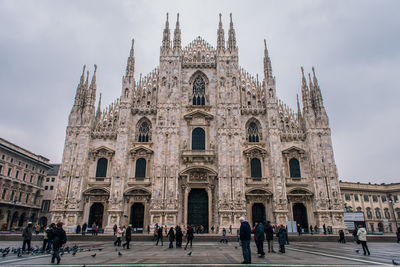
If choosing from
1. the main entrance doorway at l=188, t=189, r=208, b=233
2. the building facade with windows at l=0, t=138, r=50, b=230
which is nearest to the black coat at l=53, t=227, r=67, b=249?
the main entrance doorway at l=188, t=189, r=208, b=233

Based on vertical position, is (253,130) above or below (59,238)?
above

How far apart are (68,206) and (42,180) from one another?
90.3ft

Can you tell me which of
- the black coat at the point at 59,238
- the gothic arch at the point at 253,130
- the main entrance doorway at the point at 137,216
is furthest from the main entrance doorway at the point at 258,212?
the black coat at the point at 59,238

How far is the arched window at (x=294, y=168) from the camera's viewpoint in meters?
32.0

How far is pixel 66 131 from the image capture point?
3241 centimetres

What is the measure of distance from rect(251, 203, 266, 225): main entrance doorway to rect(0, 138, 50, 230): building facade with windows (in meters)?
32.6

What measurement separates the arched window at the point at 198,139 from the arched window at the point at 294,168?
10.6 meters

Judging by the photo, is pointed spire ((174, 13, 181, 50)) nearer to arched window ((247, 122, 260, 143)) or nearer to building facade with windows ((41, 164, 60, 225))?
arched window ((247, 122, 260, 143))

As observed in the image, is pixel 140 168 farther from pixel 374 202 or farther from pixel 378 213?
pixel 378 213

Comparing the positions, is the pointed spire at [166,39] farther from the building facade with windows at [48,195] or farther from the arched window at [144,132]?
the building facade with windows at [48,195]

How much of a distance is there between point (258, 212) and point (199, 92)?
16515 millimetres

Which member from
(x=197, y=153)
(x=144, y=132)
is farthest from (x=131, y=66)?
(x=197, y=153)

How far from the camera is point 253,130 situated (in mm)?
33906

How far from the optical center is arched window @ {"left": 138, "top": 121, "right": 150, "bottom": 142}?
33531 mm
